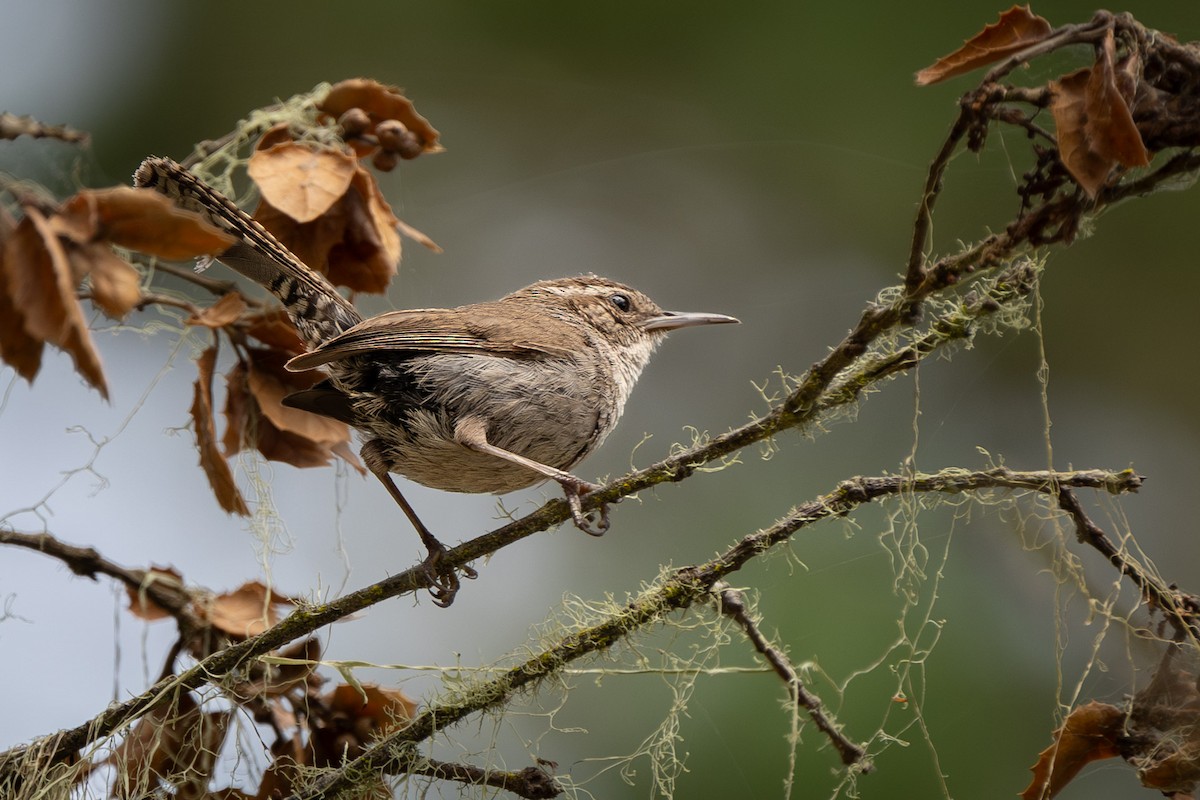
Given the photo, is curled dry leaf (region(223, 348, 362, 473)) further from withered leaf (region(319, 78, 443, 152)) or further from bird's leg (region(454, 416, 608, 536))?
withered leaf (region(319, 78, 443, 152))

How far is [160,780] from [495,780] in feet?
2.35

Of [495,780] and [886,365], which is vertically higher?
[886,365]

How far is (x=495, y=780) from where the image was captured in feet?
7.30

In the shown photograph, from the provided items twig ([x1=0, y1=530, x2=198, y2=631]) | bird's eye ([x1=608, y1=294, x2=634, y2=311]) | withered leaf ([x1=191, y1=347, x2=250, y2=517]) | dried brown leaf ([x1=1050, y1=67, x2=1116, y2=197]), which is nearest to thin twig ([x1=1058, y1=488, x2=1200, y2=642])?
dried brown leaf ([x1=1050, y1=67, x2=1116, y2=197])

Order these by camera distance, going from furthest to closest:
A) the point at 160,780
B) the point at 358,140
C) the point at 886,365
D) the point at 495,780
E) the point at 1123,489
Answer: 1. the point at 358,140
2. the point at 160,780
3. the point at 495,780
4. the point at 886,365
5. the point at 1123,489

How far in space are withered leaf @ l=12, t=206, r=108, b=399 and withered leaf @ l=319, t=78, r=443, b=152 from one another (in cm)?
151

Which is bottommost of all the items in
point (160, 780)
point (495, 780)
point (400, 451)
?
point (160, 780)

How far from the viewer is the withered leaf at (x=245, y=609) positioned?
2.61 m

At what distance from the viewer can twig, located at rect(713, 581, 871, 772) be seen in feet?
6.91

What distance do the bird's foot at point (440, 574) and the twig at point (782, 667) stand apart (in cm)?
70

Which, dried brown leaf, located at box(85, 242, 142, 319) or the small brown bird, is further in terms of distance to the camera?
the small brown bird

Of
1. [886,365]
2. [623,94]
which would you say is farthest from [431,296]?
[886,365]

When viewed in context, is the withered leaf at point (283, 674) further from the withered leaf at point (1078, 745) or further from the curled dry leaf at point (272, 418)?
the withered leaf at point (1078, 745)

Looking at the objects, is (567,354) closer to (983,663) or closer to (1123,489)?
(1123,489)
